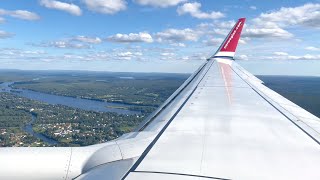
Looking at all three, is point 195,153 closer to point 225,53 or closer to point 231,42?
point 231,42

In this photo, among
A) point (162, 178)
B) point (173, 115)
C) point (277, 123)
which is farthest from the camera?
point (173, 115)

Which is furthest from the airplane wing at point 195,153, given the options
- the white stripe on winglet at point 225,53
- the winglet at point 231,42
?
the white stripe on winglet at point 225,53

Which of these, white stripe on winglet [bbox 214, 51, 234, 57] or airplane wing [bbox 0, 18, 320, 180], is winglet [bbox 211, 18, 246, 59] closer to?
white stripe on winglet [bbox 214, 51, 234, 57]

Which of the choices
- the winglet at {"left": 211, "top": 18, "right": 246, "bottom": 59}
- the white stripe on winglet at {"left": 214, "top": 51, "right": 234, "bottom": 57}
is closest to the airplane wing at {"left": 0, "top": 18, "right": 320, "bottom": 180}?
the winglet at {"left": 211, "top": 18, "right": 246, "bottom": 59}

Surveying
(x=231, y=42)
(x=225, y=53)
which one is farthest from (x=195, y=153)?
(x=225, y=53)

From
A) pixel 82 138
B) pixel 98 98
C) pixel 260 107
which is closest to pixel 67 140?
pixel 82 138

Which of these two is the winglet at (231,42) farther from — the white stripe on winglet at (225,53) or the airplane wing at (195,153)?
the airplane wing at (195,153)

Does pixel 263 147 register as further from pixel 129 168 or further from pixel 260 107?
pixel 260 107
